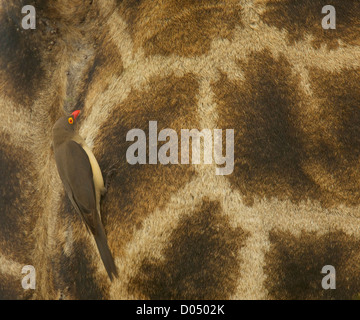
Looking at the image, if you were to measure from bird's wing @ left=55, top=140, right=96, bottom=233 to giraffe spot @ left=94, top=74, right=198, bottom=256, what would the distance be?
9 cm

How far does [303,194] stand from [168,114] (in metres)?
0.49

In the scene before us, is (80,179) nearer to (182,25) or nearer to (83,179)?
(83,179)

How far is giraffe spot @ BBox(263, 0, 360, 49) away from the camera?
169cm

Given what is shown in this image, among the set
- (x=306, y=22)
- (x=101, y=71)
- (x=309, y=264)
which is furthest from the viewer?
(x=101, y=71)

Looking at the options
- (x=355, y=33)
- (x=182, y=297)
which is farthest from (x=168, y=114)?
(x=355, y=33)

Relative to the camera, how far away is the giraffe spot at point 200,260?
1.56 m

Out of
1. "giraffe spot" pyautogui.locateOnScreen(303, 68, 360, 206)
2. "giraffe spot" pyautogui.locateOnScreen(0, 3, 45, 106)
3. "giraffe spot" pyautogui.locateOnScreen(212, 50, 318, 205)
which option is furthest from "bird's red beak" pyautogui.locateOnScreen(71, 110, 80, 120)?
"giraffe spot" pyautogui.locateOnScreen(303, 68, 360, 206)

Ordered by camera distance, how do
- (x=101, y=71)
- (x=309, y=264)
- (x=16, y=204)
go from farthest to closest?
(x=16, y=204)
(x=101, y=71)
(x=309, y=264)

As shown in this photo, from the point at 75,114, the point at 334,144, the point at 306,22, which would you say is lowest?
the point at 334,144

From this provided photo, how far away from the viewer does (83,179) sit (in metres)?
1.58

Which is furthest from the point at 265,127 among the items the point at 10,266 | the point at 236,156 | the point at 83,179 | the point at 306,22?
the point at 10,266

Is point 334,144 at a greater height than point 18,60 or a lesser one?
lesser

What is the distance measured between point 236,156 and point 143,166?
0.29 m

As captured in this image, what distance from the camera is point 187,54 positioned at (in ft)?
5.49
